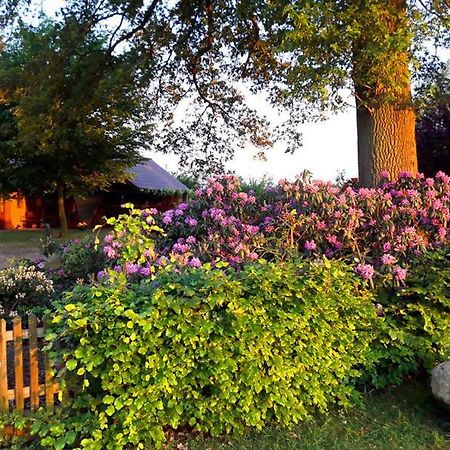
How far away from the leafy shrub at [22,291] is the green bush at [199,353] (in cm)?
229

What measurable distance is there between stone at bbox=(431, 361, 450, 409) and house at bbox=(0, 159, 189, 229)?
2471 centimetres

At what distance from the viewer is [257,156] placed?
13.5 m

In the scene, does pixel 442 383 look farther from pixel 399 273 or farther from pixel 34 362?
pixel 34 362

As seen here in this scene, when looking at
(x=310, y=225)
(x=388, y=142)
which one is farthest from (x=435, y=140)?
(x=310, y=225)

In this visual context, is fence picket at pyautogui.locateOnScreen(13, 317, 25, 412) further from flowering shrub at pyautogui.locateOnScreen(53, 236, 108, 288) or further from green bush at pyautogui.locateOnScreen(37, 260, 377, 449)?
flowering shrub at pyautogui.locateOnScreen(53, 236, 108, 288)

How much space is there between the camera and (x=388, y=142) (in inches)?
253

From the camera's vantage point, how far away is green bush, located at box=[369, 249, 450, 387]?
163 inches

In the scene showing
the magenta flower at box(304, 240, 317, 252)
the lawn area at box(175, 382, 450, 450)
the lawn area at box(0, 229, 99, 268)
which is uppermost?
the magenta flower at box(304, 240, 317, 252)

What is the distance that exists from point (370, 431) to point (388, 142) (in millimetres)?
3942

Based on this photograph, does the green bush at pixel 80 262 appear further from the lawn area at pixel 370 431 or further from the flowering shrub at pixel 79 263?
the lawn area at pixel 370 431

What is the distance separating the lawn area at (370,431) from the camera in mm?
3434

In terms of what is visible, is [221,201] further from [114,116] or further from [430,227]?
[114,116]

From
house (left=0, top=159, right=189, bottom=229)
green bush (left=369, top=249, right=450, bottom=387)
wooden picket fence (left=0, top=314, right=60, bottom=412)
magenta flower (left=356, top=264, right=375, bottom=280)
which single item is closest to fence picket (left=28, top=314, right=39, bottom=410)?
wooden picket fence (left=0, top=314, right=60, bottom=412)

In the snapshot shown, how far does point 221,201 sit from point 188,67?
23.2 feet
